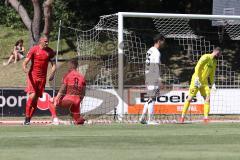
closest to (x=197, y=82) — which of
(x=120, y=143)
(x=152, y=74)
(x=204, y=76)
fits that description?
(x=204, y=76)

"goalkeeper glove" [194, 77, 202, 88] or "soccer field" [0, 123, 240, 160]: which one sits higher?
"goalkeeper glove" [194, 77, 202, 88]

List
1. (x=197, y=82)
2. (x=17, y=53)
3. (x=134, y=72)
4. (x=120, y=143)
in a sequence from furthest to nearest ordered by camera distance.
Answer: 1. (x=17, y=53)
2. (x=134, y=72)
3. (x=197, y=82)
4. (x=120, y=143)

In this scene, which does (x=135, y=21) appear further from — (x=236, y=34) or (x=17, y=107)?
(x=17, y=107)

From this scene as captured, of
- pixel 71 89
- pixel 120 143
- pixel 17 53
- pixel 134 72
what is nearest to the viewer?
pixel 120 143

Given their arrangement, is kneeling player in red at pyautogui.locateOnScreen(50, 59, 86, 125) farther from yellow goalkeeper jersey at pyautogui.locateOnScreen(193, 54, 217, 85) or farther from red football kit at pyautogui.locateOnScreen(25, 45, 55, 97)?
yellow goalkeeper jersey at pyautogui.locateOnScreen(193, 54, 217, 85)

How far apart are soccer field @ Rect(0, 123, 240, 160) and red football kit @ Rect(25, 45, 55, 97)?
2.20 metres

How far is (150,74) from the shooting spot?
15922mm

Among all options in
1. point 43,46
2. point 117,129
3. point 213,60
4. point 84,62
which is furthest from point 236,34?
point 117,129

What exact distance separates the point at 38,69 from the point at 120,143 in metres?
5.65

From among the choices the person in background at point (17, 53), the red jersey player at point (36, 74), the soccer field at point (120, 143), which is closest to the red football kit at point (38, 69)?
the red jersey player at point (36, 74)

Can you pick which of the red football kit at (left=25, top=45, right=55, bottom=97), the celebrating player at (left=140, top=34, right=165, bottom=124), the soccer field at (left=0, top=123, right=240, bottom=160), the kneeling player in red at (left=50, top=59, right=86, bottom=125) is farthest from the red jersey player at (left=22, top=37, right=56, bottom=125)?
the celebrating player at (left=140, top=34, right=165, bottom=124)

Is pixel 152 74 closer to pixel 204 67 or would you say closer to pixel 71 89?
pixel 204 67

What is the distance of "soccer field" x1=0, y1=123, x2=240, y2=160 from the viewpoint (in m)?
8.53

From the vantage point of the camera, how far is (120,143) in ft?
33.0
